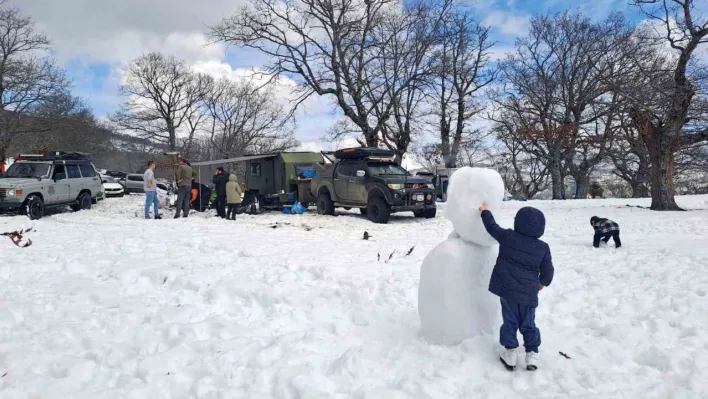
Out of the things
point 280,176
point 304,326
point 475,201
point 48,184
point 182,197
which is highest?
point 280,176

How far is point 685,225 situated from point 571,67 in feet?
73.1

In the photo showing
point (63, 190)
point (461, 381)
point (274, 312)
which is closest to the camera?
point (461, 381)

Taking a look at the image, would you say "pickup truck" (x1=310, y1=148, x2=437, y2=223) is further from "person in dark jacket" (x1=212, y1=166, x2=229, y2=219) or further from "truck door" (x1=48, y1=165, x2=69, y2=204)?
"truck door" (x1=48, y1=165, x2=69, y2=204)

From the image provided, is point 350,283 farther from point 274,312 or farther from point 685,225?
point 685,225

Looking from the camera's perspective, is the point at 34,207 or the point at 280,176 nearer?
the point at 34,207

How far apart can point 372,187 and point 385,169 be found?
975mm

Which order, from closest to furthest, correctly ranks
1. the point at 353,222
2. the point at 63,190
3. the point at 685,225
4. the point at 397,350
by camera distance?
the point at 397,350 < the point at 685,225 < the point at 353,222 < the point at 63,190

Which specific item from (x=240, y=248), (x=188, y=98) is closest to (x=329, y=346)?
(x=240, y=248)

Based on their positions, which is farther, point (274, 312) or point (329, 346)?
point (274, 312)

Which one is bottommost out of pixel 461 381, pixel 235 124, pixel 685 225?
pixel 461 381

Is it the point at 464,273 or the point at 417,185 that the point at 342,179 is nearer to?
the point at 417,185

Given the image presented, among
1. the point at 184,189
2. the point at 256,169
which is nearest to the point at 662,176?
the point at 256,169

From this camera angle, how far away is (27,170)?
13.9 m

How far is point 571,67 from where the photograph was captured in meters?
29.2
